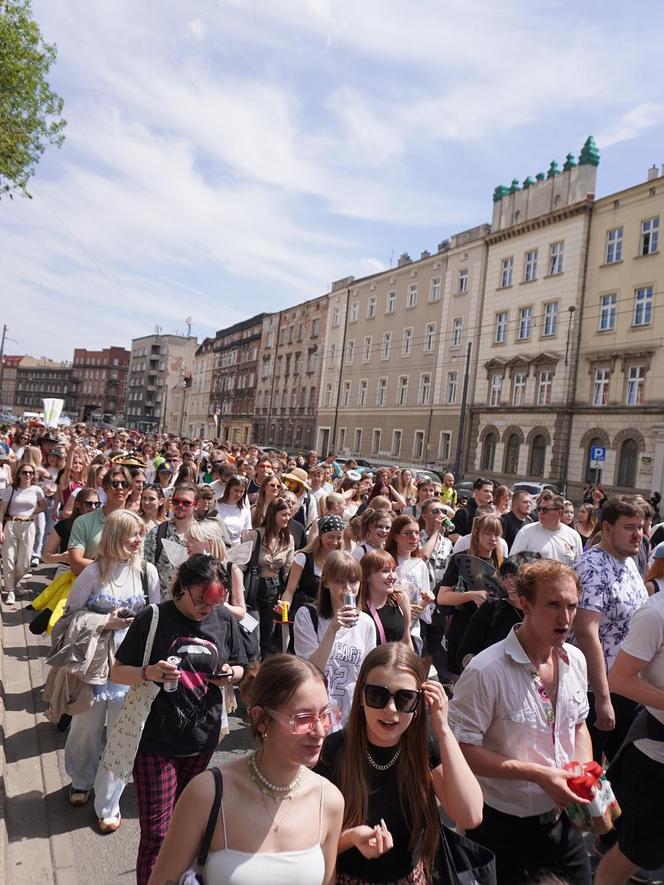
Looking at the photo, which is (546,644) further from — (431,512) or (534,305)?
(534,305)

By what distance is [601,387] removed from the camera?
A: 1232 inches

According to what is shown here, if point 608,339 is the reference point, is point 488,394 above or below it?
below

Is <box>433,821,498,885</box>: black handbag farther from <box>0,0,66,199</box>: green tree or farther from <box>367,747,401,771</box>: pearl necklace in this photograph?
<box>0,0,66,199</box>: green tree

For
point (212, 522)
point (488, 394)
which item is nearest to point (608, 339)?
point (488, 394)

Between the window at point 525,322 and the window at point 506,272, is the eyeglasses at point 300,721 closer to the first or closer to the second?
the window at point 525,322

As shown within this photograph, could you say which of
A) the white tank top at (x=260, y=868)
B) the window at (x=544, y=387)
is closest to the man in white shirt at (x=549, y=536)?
the white tank top at (x=260, y=868)

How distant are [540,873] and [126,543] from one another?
288 cm

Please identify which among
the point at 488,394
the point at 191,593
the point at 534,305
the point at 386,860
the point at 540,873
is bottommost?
the point at 540,873

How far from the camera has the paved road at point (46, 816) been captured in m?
3.52

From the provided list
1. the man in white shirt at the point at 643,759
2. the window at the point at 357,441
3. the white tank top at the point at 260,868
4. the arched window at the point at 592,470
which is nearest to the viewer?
the white tank top at the point at 260,868

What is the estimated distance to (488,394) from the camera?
3766 centimetres

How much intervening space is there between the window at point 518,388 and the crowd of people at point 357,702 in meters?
30.8

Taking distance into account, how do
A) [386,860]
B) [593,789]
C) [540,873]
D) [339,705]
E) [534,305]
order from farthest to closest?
[534,305]
[339,705]
[540,873]
[593,789]
[386,860]

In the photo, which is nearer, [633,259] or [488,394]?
[633,259]
